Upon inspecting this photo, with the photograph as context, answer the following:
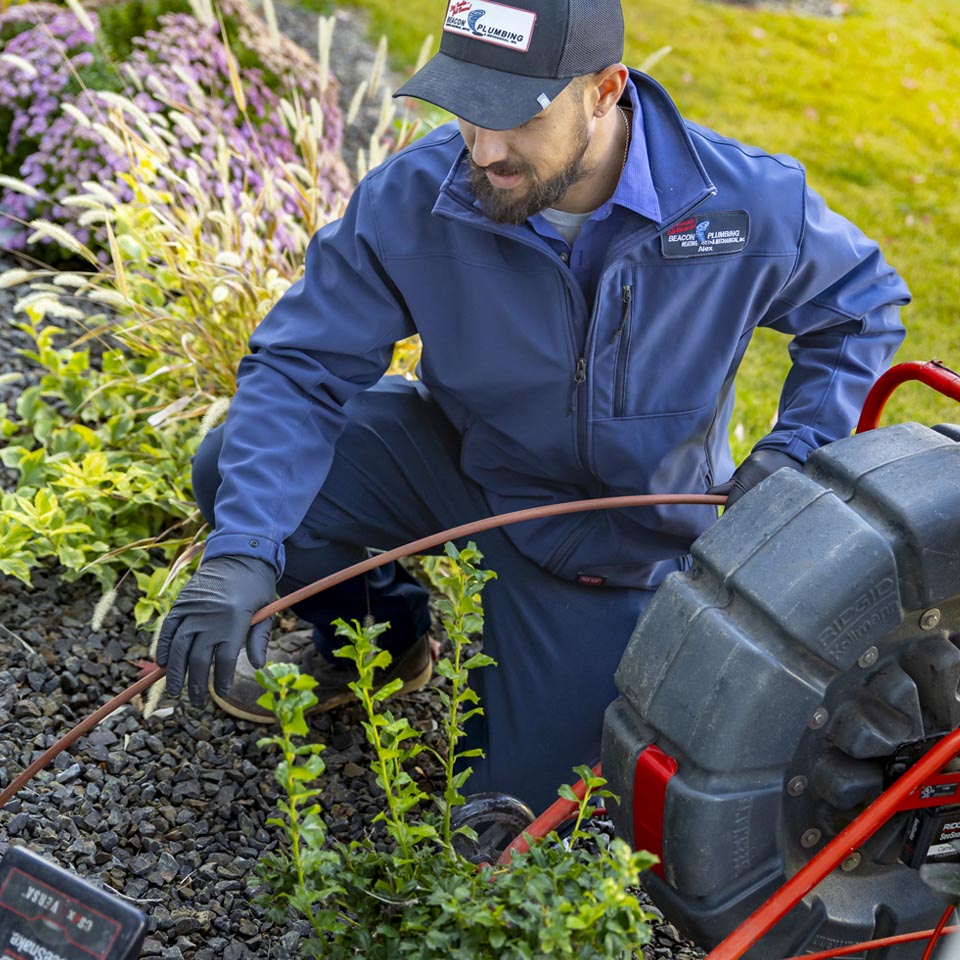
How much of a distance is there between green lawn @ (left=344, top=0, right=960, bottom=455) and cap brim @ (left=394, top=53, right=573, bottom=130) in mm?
2141

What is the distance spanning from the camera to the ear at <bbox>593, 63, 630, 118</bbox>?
2223 mm

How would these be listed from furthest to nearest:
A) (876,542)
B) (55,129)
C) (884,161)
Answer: (884,161) → (55,129) → (876,542)

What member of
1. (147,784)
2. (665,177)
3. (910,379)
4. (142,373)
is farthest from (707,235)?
(142,373)

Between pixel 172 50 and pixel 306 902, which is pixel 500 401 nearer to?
pixel 306 902

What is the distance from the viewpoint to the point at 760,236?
2.31 meters

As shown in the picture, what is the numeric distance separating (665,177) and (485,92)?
1.29 ft

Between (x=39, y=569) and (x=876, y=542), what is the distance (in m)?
2.03

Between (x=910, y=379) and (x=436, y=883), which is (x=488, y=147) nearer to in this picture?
(x=910, y=379)

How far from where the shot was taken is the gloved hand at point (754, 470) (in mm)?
2199

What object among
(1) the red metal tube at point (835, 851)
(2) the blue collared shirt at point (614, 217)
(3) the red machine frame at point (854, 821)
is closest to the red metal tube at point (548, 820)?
(3) the red machine frame at point (854, 821)

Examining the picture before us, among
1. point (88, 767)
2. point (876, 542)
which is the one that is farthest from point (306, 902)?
point (88, 767)

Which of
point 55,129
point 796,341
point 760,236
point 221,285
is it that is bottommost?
point 55,129

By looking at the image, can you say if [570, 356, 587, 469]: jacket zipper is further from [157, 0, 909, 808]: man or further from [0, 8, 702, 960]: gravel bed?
[0, 8, 702, 960]: gravel bed

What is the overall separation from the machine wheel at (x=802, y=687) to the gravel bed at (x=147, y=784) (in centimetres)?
51
